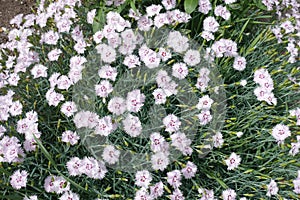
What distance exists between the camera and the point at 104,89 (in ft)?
7.43

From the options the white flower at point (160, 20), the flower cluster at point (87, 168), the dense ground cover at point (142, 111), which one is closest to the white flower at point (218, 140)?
the dense ground cover at point (142, 111)

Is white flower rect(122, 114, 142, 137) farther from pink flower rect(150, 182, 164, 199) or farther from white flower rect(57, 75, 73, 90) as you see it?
white flower rect(57, 75, 73, 90)

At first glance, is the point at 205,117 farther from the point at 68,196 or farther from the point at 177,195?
the point at 68,196

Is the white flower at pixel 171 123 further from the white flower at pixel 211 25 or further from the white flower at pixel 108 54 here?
the white flower at pixel 211 25

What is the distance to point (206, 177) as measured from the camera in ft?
8.00

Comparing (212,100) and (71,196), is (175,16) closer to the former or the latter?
(212,100)

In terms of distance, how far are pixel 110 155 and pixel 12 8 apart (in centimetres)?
228

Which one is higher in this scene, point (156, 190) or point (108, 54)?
point (108, 54)

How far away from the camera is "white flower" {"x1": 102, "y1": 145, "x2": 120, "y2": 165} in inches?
86.1

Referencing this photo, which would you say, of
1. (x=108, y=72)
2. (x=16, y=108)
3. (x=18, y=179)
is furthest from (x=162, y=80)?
(x=18, y=179)

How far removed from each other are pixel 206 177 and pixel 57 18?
56.5 inches

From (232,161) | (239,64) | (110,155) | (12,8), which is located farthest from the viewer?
(12,8)

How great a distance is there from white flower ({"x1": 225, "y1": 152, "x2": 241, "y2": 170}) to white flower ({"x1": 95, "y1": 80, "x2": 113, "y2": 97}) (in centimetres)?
81

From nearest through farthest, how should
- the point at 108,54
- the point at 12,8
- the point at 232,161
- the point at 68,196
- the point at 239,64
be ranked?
the point at 68,196, the point at 232,161, the point at 108,54, the point at 239,64, the point at 12,8
